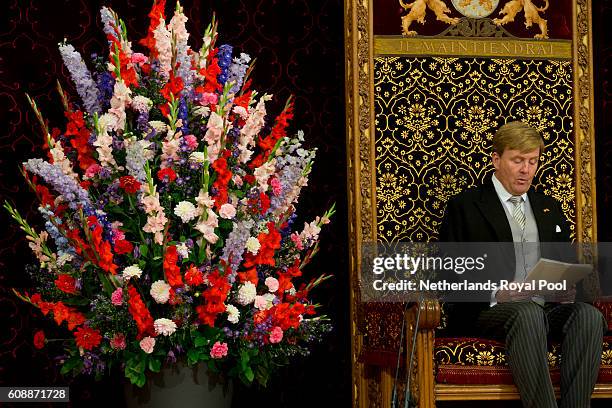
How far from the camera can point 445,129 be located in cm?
410

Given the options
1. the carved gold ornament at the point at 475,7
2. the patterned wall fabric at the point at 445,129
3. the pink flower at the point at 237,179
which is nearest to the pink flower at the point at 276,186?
the pink flower at the point at 237,179

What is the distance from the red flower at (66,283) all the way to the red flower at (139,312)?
0.22m

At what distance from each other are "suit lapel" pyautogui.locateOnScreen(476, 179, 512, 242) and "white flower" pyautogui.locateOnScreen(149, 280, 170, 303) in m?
1.39

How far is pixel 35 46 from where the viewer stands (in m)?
4.13

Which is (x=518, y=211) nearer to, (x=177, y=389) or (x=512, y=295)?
(x=512, y=295)

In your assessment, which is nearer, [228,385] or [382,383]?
[228,385]

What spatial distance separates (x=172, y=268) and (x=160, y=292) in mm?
90

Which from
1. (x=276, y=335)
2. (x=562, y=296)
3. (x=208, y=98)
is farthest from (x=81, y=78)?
(x=562, y=296)

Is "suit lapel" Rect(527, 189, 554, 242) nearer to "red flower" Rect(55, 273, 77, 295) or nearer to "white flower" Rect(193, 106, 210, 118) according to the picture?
"white flower" Rect(193, 106, 210, 118)

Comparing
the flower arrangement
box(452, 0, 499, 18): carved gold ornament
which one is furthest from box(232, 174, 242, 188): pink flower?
box(452, 0, 499, 18): carved gold ornament

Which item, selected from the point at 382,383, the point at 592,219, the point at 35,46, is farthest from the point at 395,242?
the point at 35,46

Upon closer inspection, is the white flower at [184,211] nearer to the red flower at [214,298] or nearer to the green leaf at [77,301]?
the red flower at [214,298]

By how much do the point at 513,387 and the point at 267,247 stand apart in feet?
3.30

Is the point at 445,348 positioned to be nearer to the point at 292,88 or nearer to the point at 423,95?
the point at 423,95
